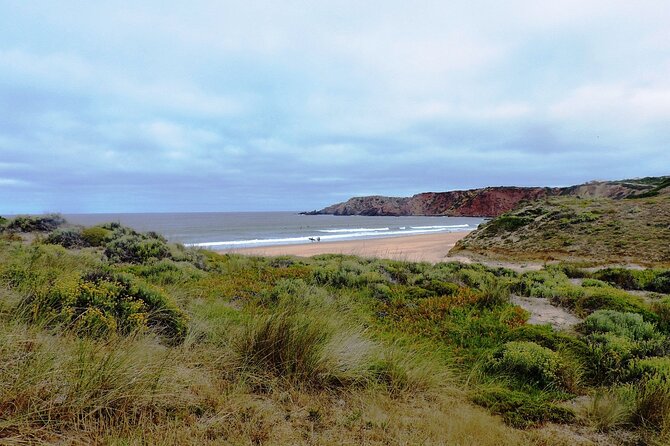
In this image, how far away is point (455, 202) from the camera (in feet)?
437

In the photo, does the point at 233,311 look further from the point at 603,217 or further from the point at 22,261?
the point at 603,217

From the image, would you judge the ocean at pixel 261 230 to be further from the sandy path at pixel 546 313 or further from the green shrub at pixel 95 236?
the sandy path at pixel 546 313

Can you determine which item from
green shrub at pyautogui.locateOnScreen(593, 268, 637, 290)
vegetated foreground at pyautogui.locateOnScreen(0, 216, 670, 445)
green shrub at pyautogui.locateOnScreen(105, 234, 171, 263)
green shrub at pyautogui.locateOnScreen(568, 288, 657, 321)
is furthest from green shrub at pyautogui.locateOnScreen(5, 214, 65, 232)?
green shrub at pyautogui.locateOnScreen(593, 268, 637, 290)

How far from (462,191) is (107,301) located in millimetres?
139606

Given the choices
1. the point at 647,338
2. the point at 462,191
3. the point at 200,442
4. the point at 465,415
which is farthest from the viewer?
the point at 462,191

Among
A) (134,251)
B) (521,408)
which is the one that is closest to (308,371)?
(521,408)

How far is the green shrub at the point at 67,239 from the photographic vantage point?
492 inches

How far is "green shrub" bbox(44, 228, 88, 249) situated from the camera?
12.5m

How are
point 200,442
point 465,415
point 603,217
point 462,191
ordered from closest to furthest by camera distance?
point 200,442 < point 465,415 < point 603,217 < point 462,191

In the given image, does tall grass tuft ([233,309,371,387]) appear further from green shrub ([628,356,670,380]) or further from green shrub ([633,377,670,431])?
green shrub ([628,356,670,380])

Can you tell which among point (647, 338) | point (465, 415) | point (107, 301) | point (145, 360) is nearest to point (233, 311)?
point (107, 301)

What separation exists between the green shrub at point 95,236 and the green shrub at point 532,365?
13.3 metres

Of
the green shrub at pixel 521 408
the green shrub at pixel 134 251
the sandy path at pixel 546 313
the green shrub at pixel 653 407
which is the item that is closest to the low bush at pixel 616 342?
the sandy path at pixel 546 313

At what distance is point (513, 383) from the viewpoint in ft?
14.3
